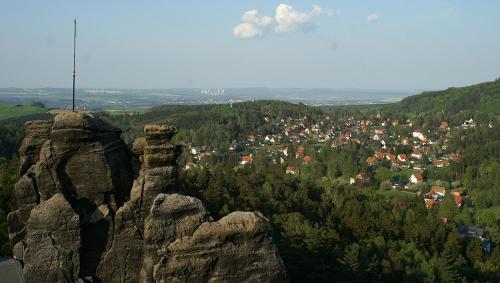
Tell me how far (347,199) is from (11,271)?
4546cm

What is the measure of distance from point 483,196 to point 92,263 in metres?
80.9

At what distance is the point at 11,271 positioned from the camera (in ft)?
56.0

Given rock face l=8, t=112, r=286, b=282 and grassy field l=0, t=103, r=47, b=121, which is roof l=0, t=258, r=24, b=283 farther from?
grassy field l=0, t=103, r=47, b=121

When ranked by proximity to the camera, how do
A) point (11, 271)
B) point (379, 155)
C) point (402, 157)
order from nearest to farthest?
point (11, 271)
point (379, 155)
point (402, 157)

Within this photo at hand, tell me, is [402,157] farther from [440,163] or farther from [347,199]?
[347,199]

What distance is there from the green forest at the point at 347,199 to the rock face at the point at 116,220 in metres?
1.79

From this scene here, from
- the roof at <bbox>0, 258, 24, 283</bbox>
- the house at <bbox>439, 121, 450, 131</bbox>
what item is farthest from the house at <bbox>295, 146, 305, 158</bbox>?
the roof at <bbox>0, 258, 24, 283</bbox>

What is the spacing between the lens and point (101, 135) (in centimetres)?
1616

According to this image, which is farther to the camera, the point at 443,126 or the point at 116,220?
the point at 443,126

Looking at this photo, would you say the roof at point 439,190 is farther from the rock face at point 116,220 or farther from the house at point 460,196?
the rock face at point 116,220

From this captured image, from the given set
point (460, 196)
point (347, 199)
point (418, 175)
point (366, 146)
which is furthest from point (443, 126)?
point (347, 199)

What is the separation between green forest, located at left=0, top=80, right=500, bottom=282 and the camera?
30.8 meters

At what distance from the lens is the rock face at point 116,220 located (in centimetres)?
1262

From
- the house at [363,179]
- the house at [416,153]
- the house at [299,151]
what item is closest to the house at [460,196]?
the house at [363,179]
